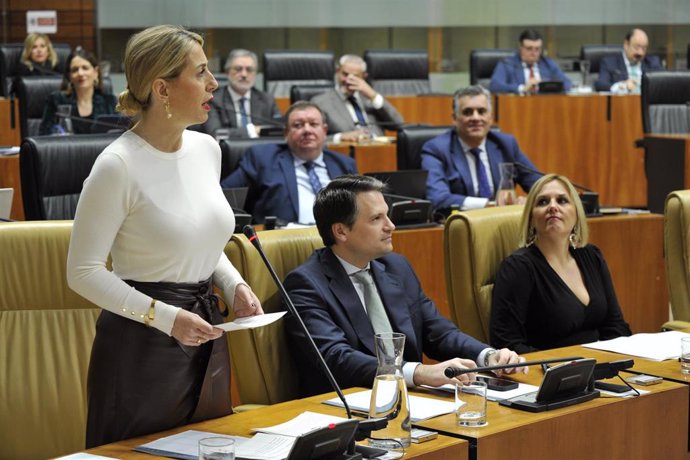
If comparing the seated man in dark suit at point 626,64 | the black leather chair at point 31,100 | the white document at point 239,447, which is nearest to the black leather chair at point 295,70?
the black leather chair at point 31,100

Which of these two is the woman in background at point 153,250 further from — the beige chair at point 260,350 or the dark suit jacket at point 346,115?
the dark suit jacket at point 346,115

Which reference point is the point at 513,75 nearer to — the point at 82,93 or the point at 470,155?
the point at 82,93

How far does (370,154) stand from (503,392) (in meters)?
3.98

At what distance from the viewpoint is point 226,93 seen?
7.69 meters

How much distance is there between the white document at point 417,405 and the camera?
7.94ft

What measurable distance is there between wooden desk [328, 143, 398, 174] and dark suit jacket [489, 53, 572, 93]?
3051 mm

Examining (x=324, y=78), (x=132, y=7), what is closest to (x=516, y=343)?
(x=324, y=78)

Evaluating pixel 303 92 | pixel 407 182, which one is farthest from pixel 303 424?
pixel 303 92

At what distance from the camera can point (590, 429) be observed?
8.14 ft

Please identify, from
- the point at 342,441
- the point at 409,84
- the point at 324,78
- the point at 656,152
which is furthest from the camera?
the point at 409,84

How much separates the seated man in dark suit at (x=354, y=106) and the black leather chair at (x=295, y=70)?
1308mm

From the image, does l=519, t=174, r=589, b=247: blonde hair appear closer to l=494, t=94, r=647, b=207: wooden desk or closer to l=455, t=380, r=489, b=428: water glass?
l=455, t=380, r=489, b=428: water glass

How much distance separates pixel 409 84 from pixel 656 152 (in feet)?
10.5

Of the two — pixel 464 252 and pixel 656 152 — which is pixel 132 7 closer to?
pixel 656 152
